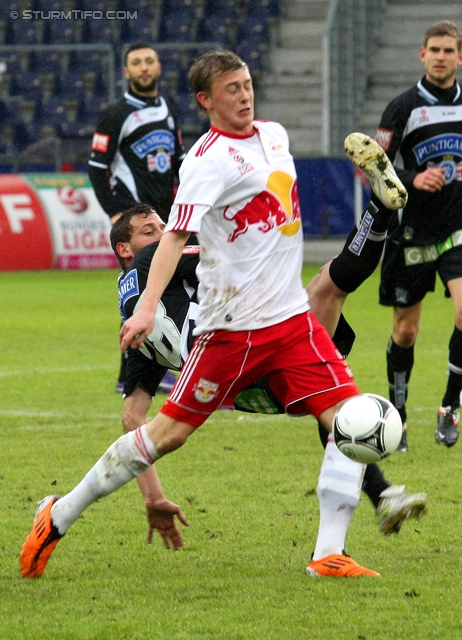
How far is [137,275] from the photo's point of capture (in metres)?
4.41

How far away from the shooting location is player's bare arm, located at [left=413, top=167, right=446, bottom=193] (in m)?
5.79

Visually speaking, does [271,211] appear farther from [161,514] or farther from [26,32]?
[26,32]

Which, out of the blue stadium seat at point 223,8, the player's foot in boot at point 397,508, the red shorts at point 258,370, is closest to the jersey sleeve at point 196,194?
the red shorts at point 258,370

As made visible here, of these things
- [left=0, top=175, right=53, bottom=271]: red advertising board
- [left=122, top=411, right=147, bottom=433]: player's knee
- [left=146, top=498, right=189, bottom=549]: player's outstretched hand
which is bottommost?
[left=0, top=175, right=53, bottom=271]: red advertising board

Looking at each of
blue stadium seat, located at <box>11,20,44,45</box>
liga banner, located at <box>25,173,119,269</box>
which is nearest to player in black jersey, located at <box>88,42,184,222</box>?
liga banner, located at <box>25,173,119,269</box>

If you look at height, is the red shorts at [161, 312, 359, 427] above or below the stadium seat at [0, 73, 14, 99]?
above

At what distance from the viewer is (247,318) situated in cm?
383

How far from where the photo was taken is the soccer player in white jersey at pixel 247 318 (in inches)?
150

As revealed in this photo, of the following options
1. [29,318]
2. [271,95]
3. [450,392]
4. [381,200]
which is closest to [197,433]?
[450,392]

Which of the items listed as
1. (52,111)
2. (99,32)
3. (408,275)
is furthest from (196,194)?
(99,32)

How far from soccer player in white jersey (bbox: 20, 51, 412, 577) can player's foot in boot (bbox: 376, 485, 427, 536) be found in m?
0.11

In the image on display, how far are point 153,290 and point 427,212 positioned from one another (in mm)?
3033

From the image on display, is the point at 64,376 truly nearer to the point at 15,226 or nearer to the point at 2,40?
the point at 15,226

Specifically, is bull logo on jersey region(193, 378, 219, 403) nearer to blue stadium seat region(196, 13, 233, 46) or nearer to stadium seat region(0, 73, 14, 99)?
stadium seat region(0, 73, 14, 99)
